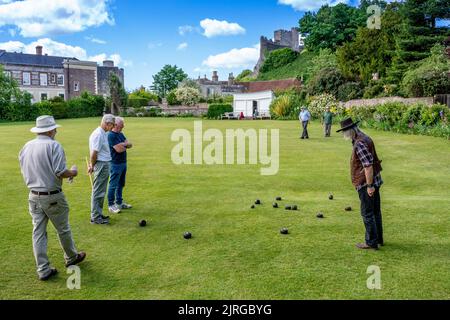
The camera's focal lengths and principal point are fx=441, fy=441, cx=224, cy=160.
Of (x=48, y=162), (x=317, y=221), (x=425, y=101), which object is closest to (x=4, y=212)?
(x=48, y=162)

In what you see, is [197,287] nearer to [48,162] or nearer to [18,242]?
[48,162]

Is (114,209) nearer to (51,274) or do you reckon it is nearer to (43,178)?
(51,274)

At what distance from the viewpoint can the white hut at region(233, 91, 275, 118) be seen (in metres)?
59.1

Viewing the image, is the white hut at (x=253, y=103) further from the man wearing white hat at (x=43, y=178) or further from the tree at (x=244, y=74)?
the tree at (x=244, y=74)

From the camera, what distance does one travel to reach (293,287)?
5773 millimetres

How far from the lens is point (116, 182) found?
31.8 ft

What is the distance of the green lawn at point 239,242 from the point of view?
229 inches

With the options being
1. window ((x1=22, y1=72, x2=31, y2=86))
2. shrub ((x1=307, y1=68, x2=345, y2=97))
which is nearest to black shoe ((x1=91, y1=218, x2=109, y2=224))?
shrub ((x1=307, y1=68, x2=345, y2=97))

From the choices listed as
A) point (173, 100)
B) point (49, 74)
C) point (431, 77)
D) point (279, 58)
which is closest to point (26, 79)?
point (49, 74)

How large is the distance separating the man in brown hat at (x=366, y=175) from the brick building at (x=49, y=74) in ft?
244

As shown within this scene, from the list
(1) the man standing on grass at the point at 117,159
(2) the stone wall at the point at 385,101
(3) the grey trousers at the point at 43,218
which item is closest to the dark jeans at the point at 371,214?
(3) the grey trousers at the point at 43,218

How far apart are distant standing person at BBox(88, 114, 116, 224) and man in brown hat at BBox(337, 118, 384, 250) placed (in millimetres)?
4468

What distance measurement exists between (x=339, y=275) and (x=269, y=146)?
16.9 meters

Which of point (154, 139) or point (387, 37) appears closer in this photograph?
point (154, 139)
